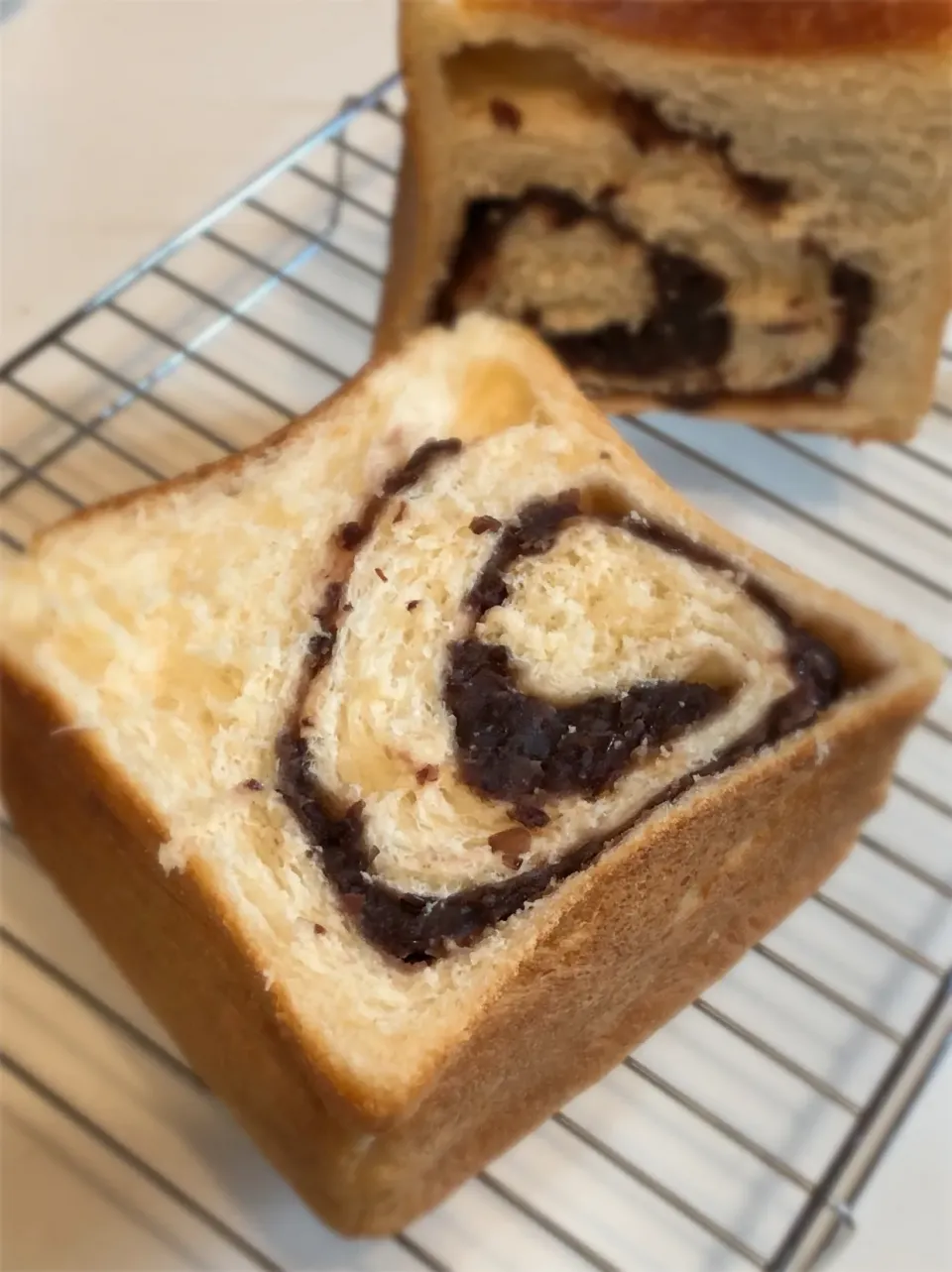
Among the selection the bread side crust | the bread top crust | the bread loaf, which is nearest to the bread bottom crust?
the bread loaf

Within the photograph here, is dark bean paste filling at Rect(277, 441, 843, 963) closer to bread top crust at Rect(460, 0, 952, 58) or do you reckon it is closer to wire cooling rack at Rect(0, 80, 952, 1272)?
wire cooling rack at Rect(0, 80, 952, 1272)

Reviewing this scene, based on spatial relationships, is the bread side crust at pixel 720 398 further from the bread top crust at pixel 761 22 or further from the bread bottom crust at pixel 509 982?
the bread bottom crust at pixel 509 982

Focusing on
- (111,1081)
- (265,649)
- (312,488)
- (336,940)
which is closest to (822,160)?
(312,488)

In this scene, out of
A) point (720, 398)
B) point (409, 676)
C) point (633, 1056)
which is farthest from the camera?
point (720, 398)

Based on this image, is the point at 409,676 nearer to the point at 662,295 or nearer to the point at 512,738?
the point at 512,738

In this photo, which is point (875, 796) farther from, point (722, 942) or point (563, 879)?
point (563, 879)

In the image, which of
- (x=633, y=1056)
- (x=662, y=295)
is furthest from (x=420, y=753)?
(x=662, y=295)
